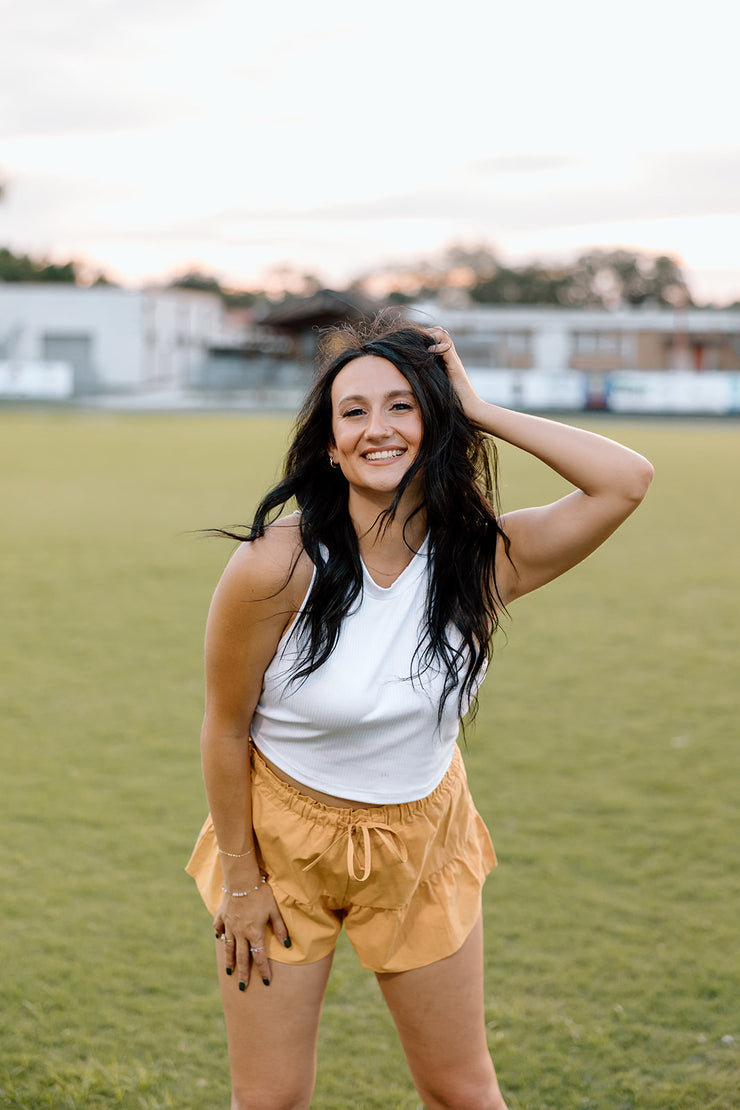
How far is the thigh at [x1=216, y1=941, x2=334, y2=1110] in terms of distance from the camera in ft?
7.43

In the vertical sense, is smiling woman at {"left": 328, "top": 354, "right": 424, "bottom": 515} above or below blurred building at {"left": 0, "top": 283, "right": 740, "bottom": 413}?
below

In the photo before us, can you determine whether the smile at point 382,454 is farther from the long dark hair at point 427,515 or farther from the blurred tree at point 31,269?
the blurred tree at point 31,269

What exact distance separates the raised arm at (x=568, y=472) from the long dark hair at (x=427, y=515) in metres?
0.04

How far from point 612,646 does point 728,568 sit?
338 cm

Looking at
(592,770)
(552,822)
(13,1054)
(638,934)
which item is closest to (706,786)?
(592,770)

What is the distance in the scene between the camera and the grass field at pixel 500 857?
131 inches

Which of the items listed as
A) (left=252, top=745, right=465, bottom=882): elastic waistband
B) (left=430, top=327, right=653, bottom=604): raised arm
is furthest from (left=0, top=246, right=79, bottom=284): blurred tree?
(left=252, top=745, right=465, bottom=882): elastic waistband

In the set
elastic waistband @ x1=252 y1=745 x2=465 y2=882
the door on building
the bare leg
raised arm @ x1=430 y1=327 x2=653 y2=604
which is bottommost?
the bare leg

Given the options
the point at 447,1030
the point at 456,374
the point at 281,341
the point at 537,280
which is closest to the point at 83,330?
the point at 281,341

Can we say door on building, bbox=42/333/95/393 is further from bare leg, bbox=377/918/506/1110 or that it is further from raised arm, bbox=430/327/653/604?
bare leg, bbox=377/918/506/1110

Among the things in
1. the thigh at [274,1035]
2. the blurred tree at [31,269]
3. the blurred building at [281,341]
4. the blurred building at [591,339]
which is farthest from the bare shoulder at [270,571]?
the blurred tree at [31,269]

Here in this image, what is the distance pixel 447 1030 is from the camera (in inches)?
92.1

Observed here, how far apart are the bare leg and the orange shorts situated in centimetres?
5

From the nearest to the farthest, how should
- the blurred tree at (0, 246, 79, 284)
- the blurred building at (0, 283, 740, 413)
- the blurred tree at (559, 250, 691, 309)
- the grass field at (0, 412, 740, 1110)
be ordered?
the grass field at (0, 412, 740, 1110)
the blurred building at (0, 283, 740, 413)
the blurred tree at (0, 246, 79, 284)
the blurred tree at (559, 250, 691, 309)
